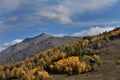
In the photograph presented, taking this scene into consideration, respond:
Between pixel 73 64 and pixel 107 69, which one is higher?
pixel 73 64

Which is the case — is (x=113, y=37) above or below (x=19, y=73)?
above

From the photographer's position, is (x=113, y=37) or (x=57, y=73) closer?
(x=57, y=73)

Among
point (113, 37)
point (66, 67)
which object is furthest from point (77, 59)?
point (113, 37)

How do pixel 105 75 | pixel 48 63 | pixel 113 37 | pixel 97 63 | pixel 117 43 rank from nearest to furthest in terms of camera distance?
1. pixel 105 75
2. pixel 97 63
3. pixel 48 63
4. pixel 117 43
5. pixel 113 37

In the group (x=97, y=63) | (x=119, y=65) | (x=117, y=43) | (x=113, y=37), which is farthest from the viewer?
(x=113, y=37)

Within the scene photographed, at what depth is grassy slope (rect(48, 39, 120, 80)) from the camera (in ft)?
362

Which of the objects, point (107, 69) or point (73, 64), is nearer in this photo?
point (107, 69)

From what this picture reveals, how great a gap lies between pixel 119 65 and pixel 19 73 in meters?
38.3

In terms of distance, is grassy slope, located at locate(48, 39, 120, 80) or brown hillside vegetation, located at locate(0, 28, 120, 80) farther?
brown hillside vegetation, located at locate(0, 28, 120, 80)

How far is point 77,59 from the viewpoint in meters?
135

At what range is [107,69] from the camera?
392 ft

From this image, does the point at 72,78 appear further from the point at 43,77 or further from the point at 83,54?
the point at 83,54

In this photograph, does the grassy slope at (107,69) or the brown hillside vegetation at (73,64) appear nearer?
the grassy slope at (107,69)

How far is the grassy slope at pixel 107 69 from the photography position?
11044cm
